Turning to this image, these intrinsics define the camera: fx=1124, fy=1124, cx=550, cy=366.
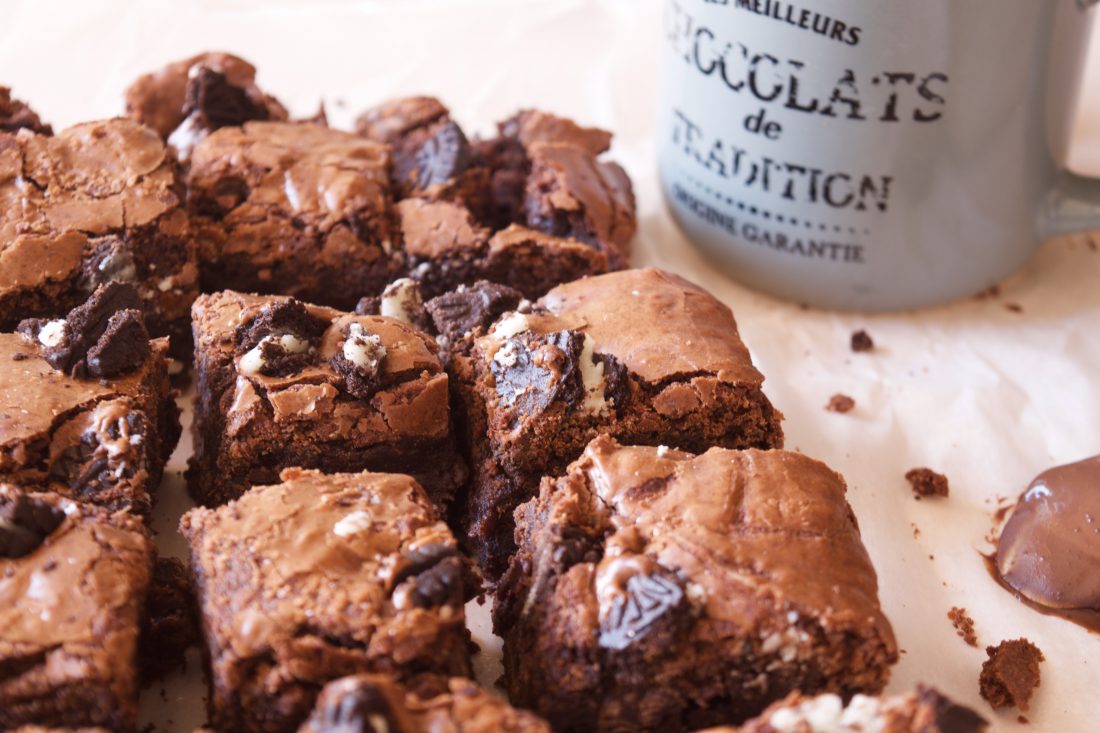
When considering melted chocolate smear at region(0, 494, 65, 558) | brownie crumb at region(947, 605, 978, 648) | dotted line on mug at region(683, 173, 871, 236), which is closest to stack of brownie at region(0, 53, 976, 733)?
melted chocolate smear at region(0, 494, 65, 558)

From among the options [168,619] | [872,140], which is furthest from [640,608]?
[872,140]

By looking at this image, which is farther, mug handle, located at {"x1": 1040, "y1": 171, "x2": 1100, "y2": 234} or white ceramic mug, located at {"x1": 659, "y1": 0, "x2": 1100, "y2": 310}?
mug handle, located at {"x1": 1040, "y1": 171, "x2": 1100, "y2": 234}

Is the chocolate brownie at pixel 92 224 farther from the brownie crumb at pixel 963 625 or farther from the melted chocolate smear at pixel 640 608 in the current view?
the brownie crumb at pixel 963 625

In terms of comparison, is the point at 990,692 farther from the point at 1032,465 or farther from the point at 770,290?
the point at 770,290

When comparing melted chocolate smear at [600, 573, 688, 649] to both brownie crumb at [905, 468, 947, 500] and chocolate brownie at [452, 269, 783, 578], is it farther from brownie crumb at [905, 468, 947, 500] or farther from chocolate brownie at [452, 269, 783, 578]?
brownie crumb at [905, 468, 947, 500]

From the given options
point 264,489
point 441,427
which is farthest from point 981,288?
point 264,489

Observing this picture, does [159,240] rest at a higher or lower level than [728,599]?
higher

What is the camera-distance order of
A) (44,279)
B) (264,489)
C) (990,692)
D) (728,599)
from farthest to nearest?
(44,279) → (990,692) → (264,489) → (728,599)
